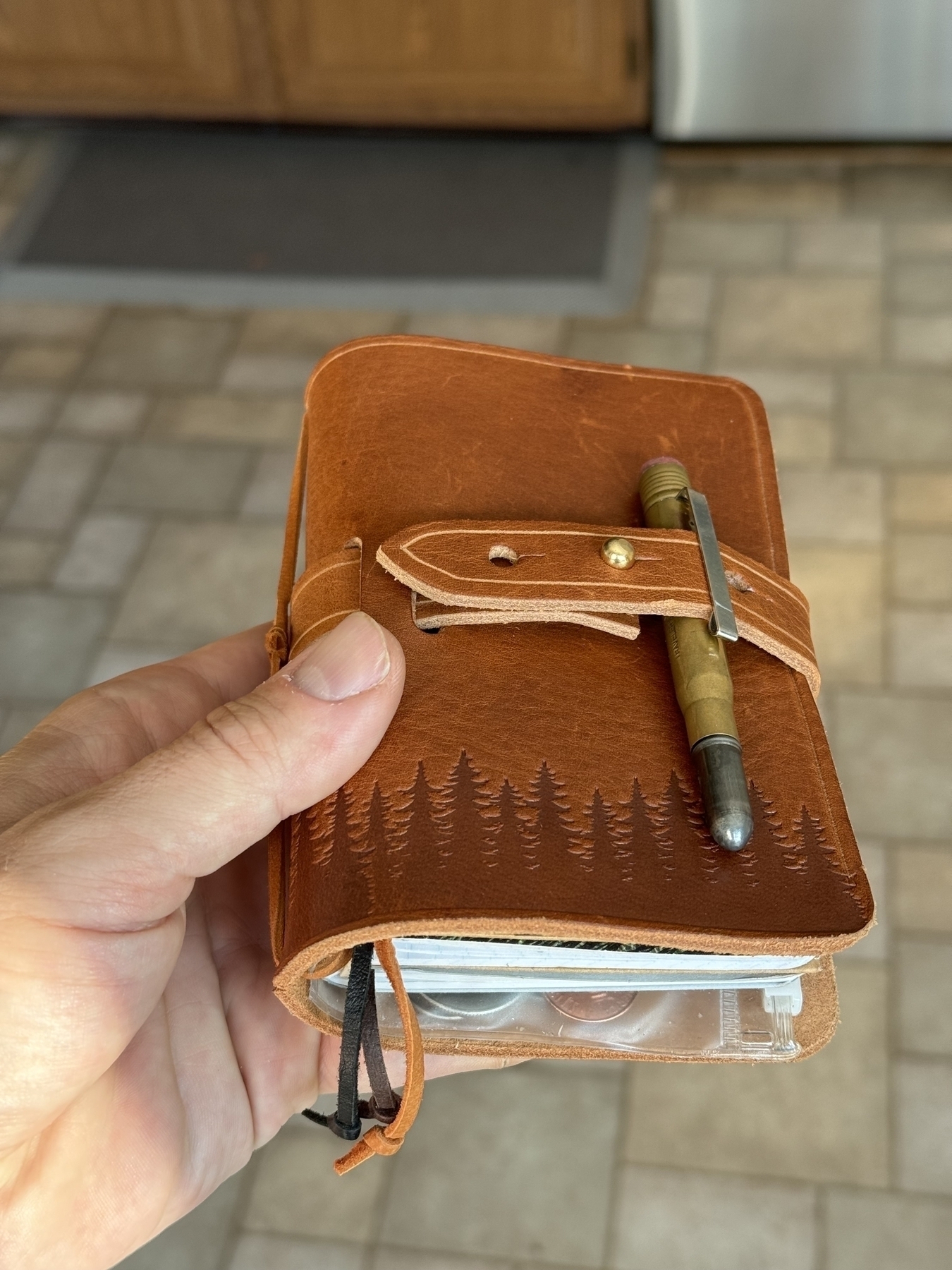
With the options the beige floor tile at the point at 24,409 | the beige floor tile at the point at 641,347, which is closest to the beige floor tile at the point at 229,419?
the beige floor tile at the point at 24,409

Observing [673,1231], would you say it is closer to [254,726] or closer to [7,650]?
[254,726]

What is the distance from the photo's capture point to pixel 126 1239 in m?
1.10

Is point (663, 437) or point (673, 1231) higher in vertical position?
point (663, 437)

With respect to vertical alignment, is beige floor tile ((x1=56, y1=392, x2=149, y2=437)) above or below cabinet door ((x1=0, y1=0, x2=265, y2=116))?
below

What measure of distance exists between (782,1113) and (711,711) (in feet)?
3.18

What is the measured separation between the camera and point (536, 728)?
0.94 meters

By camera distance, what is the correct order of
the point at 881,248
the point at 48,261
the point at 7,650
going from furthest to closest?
the point at 48,261 < the point at 881,248 < the point at 7,650

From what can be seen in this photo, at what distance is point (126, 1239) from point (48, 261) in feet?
8.14

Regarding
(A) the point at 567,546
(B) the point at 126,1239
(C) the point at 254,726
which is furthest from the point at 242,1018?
(A) the point at 567,546

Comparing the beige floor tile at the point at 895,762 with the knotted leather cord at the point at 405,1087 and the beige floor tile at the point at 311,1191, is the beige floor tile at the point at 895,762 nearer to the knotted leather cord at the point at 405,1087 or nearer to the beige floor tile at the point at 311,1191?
the beige floor tile at the point at 311,1191

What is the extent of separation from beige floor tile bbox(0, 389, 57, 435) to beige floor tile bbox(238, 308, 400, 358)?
430 millimetres

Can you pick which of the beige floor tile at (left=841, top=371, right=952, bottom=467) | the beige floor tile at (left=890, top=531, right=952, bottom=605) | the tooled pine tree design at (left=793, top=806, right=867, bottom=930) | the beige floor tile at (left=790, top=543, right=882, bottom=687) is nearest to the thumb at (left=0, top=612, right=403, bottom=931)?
the tooled pine tree design at (left=793, top=806, right=867, bottom=930)

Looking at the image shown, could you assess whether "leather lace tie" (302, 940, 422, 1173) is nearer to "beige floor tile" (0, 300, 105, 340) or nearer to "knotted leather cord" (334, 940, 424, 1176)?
"knotted leather cord" (334, 940, 424, 1176)

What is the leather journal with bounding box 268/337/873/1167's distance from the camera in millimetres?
866
